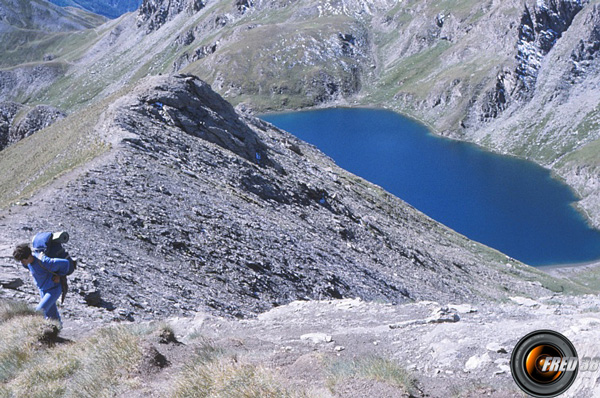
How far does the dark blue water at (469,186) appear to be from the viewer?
262ft

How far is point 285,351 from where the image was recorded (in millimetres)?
10500

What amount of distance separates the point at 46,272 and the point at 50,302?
0.73 meters

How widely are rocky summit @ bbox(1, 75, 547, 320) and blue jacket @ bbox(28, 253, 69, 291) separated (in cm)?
230

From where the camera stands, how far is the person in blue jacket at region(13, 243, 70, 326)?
11680 millimetres

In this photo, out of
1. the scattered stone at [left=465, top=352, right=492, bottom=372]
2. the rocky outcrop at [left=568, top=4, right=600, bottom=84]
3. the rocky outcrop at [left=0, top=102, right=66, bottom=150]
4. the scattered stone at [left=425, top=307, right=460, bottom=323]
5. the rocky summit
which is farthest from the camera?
the rocky outcrop at [left=568, top=4, right=600, bottom=84]

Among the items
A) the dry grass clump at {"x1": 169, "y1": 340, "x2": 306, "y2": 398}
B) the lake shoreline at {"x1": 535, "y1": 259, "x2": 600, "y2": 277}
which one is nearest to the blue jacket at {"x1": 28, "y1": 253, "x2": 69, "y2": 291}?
the dry grass clump at {"x1": 169, "y1": 340, "x2": 306, "y2": 398}

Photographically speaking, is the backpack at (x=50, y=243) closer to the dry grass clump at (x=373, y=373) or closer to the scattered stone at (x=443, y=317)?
the dry grass clump at (x=373, y=373)

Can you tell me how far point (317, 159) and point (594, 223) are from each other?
2320 inches

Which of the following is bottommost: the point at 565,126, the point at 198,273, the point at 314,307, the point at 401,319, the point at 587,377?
the point at 198,273

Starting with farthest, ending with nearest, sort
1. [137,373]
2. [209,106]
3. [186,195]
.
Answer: [209,106], [186,195], [137,373]

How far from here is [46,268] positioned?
11.7m

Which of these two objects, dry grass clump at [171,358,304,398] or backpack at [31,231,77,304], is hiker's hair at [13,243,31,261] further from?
dry grass clump at [171,358,304,398]

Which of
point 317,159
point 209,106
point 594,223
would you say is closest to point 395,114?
point 594,223

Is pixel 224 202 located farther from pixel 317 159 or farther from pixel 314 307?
pixel 317 159
